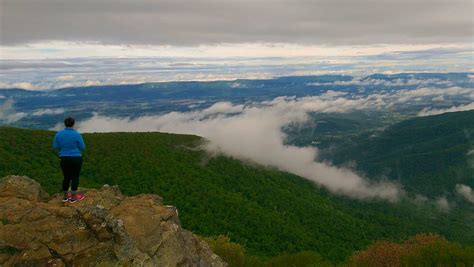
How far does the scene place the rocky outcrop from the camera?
66.3ft

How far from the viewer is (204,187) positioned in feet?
488

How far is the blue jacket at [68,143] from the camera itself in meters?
24.0

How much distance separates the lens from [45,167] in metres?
119

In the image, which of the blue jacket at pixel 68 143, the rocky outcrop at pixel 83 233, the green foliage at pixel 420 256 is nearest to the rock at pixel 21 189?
the rocky outcrop at pixel 83 233

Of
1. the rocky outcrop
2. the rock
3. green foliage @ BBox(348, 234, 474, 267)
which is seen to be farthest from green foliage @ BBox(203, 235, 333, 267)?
the rock

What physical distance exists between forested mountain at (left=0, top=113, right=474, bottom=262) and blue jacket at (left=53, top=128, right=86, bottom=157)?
86.7 meters

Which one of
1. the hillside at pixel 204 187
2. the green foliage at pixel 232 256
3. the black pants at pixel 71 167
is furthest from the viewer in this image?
the hillside at pixel 204 187

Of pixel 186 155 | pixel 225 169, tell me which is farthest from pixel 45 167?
pixel 225 169

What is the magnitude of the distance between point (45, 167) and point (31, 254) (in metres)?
110

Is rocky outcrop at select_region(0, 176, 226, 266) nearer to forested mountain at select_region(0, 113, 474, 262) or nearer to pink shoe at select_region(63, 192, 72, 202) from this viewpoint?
pink shoe at select_region(63, 192, 72, 202)

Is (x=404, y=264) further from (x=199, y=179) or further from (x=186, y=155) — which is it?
(x=186, y=155)

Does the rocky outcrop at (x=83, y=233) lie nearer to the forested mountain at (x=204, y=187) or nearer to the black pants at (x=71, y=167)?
the black pants at (x=71, y=167)

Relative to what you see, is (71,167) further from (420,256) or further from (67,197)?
(420,256)

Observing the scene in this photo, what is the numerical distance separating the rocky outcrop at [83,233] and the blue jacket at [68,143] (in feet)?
10.6
